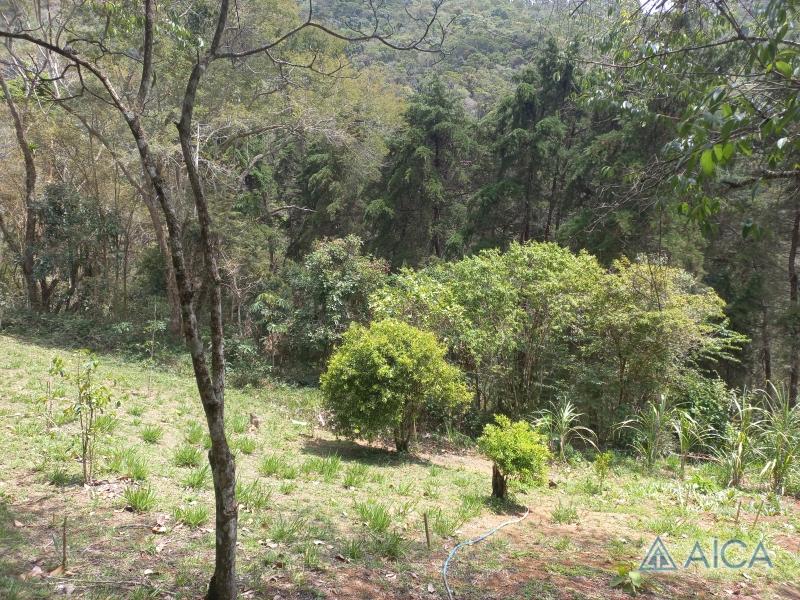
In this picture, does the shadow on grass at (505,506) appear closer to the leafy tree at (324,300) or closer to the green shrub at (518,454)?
the green shrub at (518,454)

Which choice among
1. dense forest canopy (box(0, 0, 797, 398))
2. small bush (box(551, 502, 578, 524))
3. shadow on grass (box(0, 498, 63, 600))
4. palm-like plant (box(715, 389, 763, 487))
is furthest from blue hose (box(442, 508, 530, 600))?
dense forest canopy (box(0, 0, 797, 398))

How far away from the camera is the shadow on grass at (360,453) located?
7.57 metres

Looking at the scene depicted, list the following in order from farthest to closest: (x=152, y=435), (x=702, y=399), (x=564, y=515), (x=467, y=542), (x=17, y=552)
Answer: (x=702, y=399), (x=152, y=435), (x=564, y=515), (x=467, y=542), (x=17, y=552)

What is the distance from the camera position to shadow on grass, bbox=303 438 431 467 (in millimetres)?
7566

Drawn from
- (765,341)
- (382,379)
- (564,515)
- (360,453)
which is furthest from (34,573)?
(765,341)

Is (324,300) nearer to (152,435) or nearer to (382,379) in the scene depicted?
(382,379)

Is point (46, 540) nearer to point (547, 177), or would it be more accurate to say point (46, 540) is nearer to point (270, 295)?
point (270, 295)

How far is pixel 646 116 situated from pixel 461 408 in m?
8.63

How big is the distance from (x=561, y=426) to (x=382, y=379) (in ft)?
10.4

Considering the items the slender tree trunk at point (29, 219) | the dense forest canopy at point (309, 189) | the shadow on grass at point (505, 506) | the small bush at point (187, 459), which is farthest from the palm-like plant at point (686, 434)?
the slender tree trunk at point (29, 219)

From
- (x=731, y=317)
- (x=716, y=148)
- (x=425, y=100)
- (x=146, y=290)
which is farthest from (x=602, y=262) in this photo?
(x=146, y=290)

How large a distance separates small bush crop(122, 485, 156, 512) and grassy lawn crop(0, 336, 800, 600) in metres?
Answer: 0.02

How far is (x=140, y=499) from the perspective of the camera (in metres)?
4.17

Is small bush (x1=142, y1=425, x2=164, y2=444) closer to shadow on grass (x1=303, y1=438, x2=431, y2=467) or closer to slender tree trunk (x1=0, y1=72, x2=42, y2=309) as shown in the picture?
shadow on grass (x1=303, y1=438, x2=431, y2=467)
